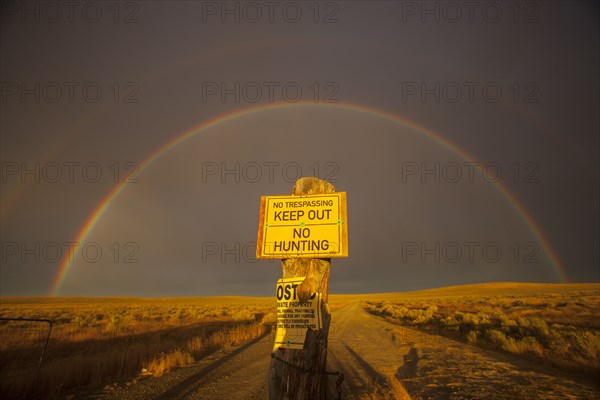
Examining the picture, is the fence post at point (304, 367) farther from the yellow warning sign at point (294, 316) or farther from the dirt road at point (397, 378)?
the dirt road at point (397, 378)

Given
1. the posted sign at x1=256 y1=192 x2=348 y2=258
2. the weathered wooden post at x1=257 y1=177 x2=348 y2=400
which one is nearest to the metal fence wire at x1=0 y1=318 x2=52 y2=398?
the posted sign at x1=256 y1=192 x2=348 y2=258

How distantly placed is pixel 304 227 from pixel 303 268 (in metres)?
0.48

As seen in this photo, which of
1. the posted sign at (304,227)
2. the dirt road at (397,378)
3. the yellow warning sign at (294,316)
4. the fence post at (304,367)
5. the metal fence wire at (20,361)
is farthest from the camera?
the dirt road at (397,378)

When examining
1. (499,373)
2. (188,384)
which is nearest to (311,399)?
(188,384)

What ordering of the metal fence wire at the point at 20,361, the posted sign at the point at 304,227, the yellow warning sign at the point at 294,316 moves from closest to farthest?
the yellow warning sign at the point at 294,316 < the posted sign at the point at 304,227 < the metal fence wire at the point at 20,361

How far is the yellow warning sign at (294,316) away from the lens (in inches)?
171

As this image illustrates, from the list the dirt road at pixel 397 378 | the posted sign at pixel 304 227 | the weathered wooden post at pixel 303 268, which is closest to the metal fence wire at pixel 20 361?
the dirt road at pixel 397 378

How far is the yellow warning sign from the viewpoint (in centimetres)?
435

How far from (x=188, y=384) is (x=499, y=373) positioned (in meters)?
7.89

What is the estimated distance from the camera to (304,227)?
4855mm

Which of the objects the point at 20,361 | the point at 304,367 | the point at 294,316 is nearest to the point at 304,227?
the point at 294,316

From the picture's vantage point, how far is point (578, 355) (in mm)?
12258

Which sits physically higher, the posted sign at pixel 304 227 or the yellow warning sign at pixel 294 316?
the posted sign at pixel 304 227

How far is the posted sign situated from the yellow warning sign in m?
0.41
